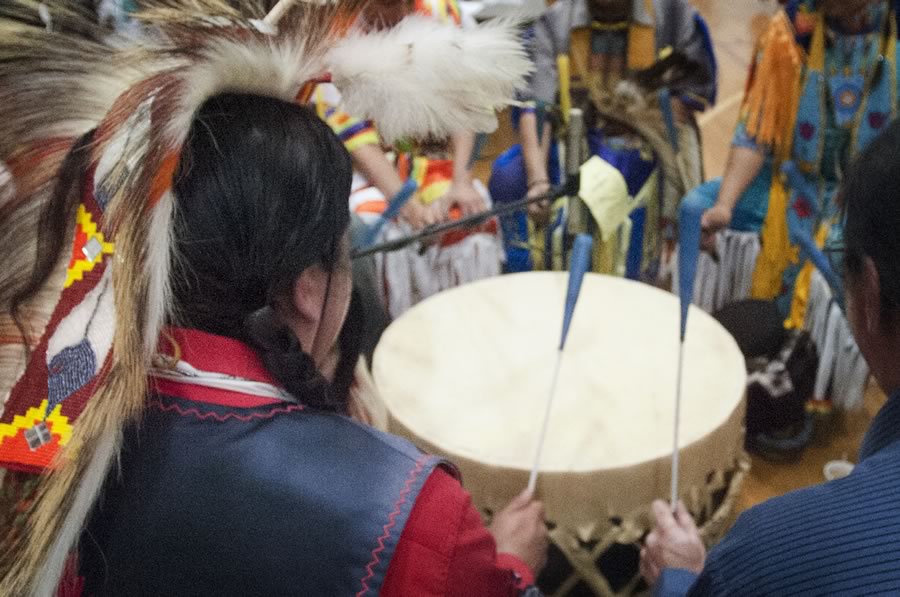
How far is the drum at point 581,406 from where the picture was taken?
46.8 inches

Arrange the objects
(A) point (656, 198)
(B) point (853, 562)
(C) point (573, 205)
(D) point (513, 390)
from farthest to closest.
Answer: (A) point (656, 198)
(C) point (573, 205)
(D) point (513, 390)
(B) point (853, 562)

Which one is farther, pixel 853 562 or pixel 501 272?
pixel 501 272

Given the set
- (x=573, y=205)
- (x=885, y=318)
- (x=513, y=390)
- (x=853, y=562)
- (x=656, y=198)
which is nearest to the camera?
(x=853, y=562)

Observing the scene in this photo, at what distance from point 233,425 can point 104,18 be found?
397 millimetres

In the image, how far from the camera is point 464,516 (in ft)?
2.46

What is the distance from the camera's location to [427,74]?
0.83 metres

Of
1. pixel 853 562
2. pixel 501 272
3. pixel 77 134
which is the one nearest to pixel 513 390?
pixel 853 562

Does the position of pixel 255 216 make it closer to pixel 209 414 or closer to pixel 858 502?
pixel 209 414

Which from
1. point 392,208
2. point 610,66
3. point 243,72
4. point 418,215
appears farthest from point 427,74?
point 610,66

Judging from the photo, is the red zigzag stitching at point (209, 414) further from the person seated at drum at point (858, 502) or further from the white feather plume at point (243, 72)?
the person seated at drum at point (858, 502)

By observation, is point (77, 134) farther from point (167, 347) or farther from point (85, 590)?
point (85, 590)

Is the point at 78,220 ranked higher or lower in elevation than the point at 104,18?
lower

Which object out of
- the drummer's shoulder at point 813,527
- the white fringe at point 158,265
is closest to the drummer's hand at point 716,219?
the drummer's shoulder at point 813,527

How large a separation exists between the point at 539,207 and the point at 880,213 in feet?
5.18
